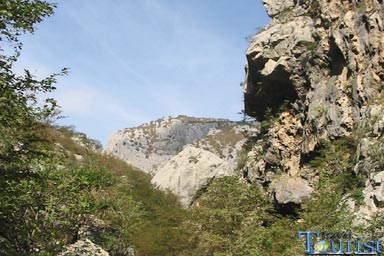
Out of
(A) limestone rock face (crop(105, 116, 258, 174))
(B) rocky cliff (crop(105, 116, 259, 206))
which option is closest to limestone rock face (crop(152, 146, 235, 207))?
(B) rocky cliff (crop(105, 116, 259, 206))

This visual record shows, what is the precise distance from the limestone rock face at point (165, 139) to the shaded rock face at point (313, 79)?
100532 millimetres

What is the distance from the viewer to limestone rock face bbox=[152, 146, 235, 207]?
64875 millimetres

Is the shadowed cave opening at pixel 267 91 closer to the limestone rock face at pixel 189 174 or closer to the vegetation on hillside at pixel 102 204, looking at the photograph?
the vegetation on hillside at pixel 102 204

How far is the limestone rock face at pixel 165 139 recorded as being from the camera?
14588cm

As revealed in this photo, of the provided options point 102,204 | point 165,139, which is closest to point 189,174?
point 102,204

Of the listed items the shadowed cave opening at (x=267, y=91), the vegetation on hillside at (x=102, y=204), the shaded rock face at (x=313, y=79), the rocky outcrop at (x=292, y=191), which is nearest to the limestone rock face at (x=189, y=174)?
the vegetation on hillside at (x=102, y=204)

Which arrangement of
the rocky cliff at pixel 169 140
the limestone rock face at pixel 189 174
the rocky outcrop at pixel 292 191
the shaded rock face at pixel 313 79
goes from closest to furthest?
1. the shaded rock face at pixel 313 79
2. the rocky outcrop at pixel 292 191
3. the limestone rock face at pixel 189 174
4. the rocky cliff at pixel 169 140

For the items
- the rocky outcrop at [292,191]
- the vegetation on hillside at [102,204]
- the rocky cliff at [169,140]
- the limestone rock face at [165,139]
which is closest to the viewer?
the vegetation on hillside at [102,204]

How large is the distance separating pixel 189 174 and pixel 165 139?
9952 cm

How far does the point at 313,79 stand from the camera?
3119 centimetres

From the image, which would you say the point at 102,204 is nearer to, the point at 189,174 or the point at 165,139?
the point at 189,174

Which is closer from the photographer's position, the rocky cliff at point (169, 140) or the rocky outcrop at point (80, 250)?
the rocky outcrop at point (80, 250)

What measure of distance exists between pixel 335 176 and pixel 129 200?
15.7 m

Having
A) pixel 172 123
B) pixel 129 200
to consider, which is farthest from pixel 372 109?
pixel 172 123
